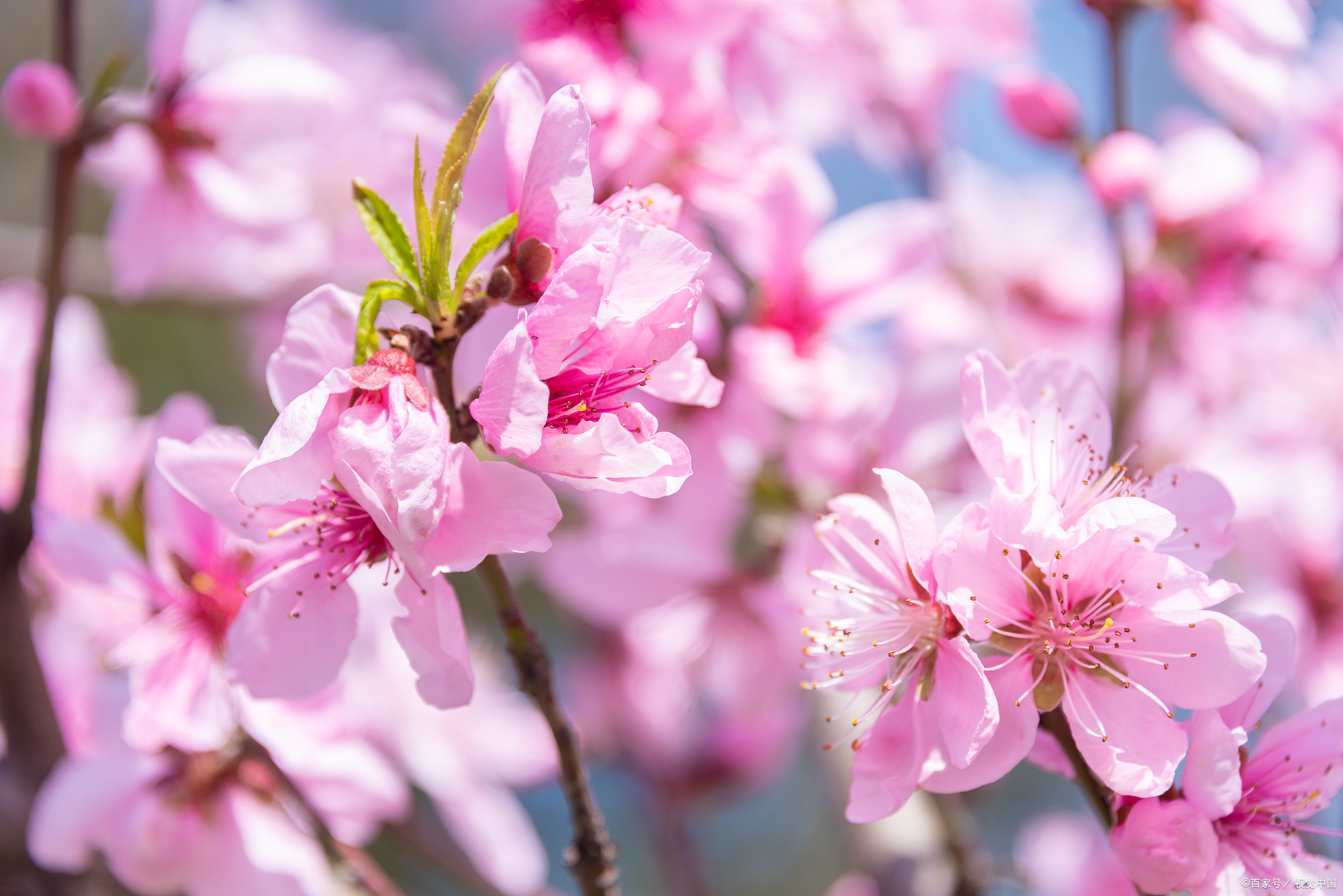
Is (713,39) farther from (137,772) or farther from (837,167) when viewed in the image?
(837,167)

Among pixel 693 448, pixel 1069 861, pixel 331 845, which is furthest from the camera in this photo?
pixel 1069 861

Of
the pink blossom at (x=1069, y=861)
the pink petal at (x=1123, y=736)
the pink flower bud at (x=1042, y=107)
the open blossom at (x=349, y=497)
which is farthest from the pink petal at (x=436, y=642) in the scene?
the pink flower bud at (x=1042, y=107)

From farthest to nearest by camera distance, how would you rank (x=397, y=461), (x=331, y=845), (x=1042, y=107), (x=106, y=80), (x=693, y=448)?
(x=1042, y=107) < (x=693, y=448) < (x=106, y=80) < (x=331, y=845) < (x=397, y=461)

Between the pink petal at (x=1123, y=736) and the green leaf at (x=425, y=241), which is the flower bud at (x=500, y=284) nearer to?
the green leaf at (x=425, y=241)

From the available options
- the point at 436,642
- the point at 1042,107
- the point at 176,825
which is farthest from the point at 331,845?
the point at 1042,107

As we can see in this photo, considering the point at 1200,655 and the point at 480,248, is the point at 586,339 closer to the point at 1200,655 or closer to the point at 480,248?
the point at 480,248

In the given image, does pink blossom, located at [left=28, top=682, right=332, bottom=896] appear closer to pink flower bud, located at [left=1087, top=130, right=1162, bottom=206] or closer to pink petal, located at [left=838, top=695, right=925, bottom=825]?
pink petal, located at [left=838, top=695, right=925, bottom=825]

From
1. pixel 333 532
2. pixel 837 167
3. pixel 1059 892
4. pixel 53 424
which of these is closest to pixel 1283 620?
pixel 333 532

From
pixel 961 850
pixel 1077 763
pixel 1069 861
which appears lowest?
pixel 1069 861
